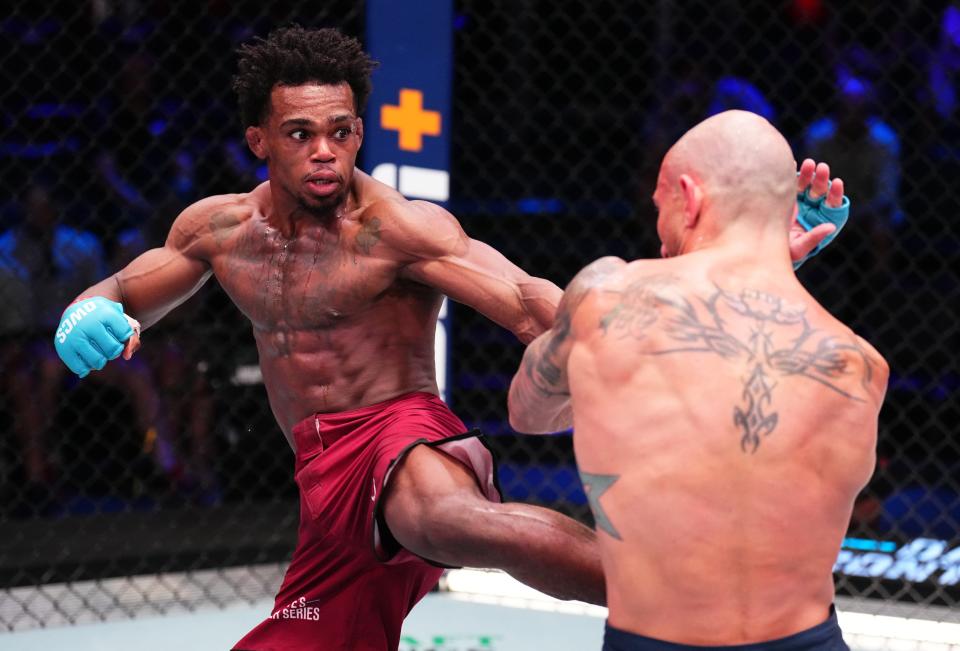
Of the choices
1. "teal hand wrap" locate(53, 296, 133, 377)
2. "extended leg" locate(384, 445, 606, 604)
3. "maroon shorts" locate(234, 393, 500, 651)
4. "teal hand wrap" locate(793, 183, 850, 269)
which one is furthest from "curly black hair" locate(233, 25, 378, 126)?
"teal hand wrap" locate(793, 183, 850, 269)

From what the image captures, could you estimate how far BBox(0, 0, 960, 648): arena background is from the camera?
11.3 feet

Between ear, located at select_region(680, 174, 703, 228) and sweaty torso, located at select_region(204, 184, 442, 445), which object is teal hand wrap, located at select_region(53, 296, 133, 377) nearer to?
sweaty torso, located at select_region(204, 184, 442, 445)

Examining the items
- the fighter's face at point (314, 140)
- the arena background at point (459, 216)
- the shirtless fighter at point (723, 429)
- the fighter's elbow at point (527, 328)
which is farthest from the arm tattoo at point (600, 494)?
the arena background at point (459, 216)

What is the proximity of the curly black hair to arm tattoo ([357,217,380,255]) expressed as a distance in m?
0.22

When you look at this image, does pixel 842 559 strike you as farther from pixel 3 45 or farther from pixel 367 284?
pixel 3 45

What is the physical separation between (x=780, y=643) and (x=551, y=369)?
42 centimetres

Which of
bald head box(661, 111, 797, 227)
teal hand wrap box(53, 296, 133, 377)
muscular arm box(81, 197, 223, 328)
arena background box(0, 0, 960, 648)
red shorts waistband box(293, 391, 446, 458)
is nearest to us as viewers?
bald head box(661, 111, 797, 227)

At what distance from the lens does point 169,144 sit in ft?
12.5

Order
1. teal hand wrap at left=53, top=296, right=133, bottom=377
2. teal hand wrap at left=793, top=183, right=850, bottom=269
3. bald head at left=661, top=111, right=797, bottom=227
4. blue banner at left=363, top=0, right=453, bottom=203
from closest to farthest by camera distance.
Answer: bald head at left=661, top=111, right=797, bottom=227
teal hand wrap at left=793, top=183, right=850, bottom=269
teal hand wrap at left=53, top=296, right=133, bottom=377
blue banner at left=363, top=0, right=453, bottom=203

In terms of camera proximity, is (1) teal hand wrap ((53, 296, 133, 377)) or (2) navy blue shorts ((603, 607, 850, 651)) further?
(1) teal hand wrap ((53, 296, 133, 377))

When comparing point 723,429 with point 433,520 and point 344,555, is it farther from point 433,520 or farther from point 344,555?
point 344,555

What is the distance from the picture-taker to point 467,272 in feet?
6.61

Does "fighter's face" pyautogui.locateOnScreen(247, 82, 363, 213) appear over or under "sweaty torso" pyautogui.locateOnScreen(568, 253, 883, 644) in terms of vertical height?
over

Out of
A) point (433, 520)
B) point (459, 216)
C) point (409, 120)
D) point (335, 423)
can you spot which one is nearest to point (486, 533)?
point (433, 520)
